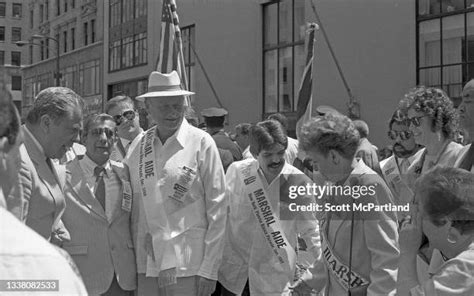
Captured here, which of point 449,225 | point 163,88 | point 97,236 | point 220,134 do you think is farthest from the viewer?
point 220,134

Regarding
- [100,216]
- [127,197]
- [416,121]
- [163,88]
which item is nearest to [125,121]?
[163,88]

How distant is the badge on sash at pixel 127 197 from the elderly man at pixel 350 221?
1.18m

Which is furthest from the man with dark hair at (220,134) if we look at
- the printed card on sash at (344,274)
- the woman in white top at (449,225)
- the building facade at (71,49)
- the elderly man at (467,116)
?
the building facade at (71,49)

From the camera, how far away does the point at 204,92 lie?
66.0 feet

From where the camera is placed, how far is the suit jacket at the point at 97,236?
3496 mm

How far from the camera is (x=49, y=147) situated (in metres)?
2.95

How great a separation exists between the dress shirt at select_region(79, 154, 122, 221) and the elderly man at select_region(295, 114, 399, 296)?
1246 millimetres

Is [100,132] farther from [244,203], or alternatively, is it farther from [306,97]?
[306,97]

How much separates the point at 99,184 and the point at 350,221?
1.55 metres

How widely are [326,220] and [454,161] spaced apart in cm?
71

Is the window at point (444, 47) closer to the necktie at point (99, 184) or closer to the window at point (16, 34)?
the window at point (16, 34)

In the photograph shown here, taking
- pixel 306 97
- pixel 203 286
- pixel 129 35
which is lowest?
pixel 203 286

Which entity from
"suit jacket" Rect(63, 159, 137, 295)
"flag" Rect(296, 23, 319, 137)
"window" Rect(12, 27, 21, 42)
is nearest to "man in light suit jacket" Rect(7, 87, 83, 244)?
"suit jacket" Rect(63, 159, 137, 295)

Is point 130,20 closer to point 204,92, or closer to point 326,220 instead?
point 204,92
